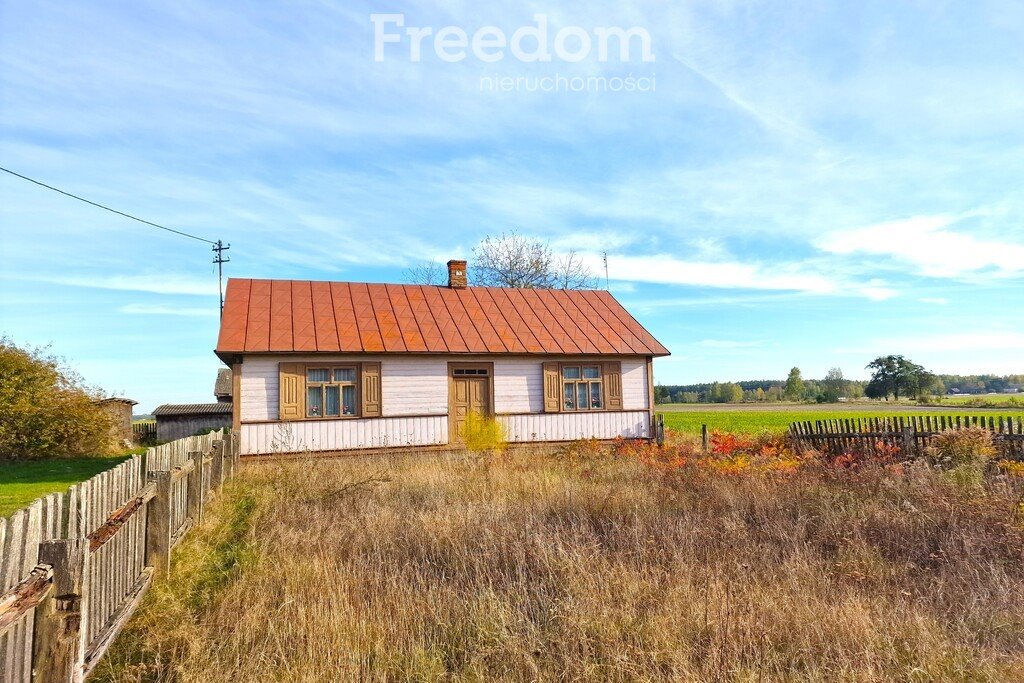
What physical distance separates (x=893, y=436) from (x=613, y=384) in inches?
281

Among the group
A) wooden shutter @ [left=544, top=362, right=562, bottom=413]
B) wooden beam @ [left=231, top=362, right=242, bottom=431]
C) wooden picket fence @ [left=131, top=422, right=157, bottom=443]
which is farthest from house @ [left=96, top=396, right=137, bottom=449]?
wooden shutter @ [left=544, top=362, right=562, bottom=413]

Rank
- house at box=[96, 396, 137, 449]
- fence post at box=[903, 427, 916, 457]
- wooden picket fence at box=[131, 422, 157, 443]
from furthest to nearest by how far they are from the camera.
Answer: wooden picket fence at box=[131, 422, 157, 443], house at box=[96, 396, 137, 449], fence post at box=[903, 427, 916, 457]

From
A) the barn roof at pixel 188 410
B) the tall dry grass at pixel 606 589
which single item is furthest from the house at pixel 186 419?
the tall dry grass at pixel 606 589

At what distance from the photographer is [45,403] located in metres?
20.1

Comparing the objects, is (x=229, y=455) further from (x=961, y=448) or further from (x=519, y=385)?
(x=961, y=448)

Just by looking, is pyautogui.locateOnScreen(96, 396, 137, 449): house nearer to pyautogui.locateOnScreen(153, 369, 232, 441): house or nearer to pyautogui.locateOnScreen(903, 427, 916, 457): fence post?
pyautogui.locateOnScreen(153, 369, 232, 441): house

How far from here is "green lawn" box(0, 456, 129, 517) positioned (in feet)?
38.7

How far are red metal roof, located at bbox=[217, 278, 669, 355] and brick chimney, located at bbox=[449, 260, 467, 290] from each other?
22 cm

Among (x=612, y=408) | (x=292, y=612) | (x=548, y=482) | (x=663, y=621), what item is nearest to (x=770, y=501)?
(x=548, y=482)

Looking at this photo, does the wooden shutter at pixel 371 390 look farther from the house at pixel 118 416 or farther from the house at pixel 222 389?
the house at pixel 222 389

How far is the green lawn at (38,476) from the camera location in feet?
38.7

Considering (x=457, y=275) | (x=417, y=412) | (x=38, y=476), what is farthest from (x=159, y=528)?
(x=457, y=275)

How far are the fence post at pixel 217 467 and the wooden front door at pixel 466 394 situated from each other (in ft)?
21.8

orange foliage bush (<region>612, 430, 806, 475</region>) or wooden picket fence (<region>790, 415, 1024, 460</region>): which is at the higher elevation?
wooden picket fence (<region>790, 415, 1024, 460</region>)
